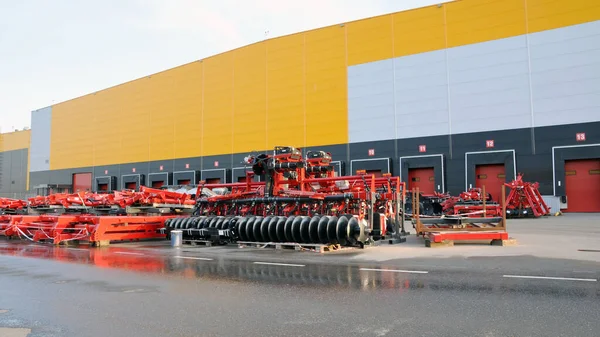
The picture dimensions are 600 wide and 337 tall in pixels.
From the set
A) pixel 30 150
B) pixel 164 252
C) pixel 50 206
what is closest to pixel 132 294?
pixel 164 252

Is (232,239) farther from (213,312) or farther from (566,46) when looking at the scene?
(566,46)

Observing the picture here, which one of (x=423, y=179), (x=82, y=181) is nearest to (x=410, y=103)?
(x=423, y=179)

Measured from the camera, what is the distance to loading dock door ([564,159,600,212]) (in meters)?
27.3

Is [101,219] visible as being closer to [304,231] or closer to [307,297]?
[304,231]

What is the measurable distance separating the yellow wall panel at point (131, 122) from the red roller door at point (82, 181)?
1.39m

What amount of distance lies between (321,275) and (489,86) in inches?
1053

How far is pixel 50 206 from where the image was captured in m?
24.3

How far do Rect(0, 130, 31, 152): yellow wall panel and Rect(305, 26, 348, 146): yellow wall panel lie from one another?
47734 mm

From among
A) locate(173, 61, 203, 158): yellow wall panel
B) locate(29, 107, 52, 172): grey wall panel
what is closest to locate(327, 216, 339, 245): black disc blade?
locate(173, 61, 203, 158): yellow wall panel

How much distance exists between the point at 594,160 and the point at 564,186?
2.37 meters

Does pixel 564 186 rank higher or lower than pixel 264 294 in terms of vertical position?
higher

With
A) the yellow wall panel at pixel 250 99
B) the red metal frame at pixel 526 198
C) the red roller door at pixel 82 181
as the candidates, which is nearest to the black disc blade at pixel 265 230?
the red metal frame at pixel 526 198

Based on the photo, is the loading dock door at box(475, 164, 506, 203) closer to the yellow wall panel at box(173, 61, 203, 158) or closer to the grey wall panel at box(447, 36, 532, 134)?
the grey wall panel at box(447, 36, 532, 134)

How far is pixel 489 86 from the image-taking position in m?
30.5
